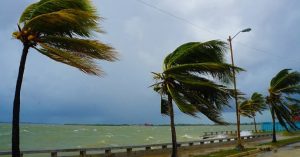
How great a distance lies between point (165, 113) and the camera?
19250 mm

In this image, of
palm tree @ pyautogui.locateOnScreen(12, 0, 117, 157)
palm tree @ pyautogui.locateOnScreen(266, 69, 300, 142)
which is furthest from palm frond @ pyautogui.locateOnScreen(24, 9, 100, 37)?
palm tree @ pyautogui.locateOnScreen(266, 69, 300, 142)

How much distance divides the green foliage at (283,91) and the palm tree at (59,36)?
94.3 ft

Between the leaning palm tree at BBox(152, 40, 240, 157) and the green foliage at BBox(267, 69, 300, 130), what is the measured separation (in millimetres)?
20299

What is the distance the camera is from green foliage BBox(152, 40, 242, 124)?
16.3 metres

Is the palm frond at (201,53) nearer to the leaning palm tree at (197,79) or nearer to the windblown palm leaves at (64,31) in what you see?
the leaning palm tree at (197,79)

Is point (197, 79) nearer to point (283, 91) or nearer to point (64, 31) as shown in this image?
point (64, 31)

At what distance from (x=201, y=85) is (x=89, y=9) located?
7709 millimetres

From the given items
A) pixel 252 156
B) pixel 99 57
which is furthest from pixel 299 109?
pixel 99 57

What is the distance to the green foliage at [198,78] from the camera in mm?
16281

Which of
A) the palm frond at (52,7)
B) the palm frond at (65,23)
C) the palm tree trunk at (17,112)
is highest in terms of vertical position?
the palm frond at (52,7)

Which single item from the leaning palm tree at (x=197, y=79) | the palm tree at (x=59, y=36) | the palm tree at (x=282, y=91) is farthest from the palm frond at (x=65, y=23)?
the palm tree at (x=282, y=91)

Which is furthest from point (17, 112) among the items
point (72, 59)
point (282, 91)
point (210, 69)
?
point (282, 91)

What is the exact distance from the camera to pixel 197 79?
16.9m

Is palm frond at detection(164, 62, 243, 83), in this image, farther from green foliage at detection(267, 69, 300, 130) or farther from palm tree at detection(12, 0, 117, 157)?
green foliage at detection(267, 69, 300, 130)
